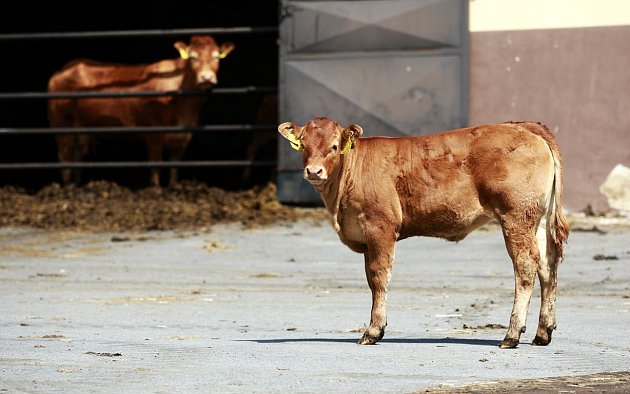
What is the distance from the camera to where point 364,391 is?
6293mm

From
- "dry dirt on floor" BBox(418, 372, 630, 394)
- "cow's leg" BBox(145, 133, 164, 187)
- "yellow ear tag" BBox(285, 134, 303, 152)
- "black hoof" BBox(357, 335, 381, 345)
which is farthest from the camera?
"cow's leg" BBox(145, 133, 164, 187)

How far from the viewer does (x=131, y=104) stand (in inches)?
680

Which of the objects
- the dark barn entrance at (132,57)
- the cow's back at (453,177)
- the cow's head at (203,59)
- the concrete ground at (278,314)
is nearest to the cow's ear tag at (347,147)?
the cow's back at (453,177)

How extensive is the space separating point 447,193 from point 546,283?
77 cm

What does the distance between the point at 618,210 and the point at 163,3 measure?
9.11m

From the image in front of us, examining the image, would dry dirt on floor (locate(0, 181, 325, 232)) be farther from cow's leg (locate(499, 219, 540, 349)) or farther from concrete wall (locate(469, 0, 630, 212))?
cow's leg (locate(499, 219, 540, 349))

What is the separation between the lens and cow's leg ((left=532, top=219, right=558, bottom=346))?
26.0 ft

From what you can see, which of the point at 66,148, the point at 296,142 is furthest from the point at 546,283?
the point at 66,148

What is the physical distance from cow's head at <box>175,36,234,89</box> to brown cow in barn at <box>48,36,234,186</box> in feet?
0.50

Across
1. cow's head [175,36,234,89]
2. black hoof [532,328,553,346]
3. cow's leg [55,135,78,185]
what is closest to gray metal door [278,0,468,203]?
cow's head [175,36,234,89]

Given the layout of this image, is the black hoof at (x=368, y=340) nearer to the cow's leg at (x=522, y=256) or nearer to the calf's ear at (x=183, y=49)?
the cow's leg at (x=522, y=256)

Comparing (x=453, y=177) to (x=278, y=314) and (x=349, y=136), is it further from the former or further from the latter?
(x=278, y=314)

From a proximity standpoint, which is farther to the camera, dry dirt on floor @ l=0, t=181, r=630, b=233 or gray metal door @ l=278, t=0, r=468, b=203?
gray metal door @ l=278, t=0, r=468, b=203

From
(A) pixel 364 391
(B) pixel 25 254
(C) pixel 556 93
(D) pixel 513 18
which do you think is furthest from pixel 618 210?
(A) pixel 364 391
